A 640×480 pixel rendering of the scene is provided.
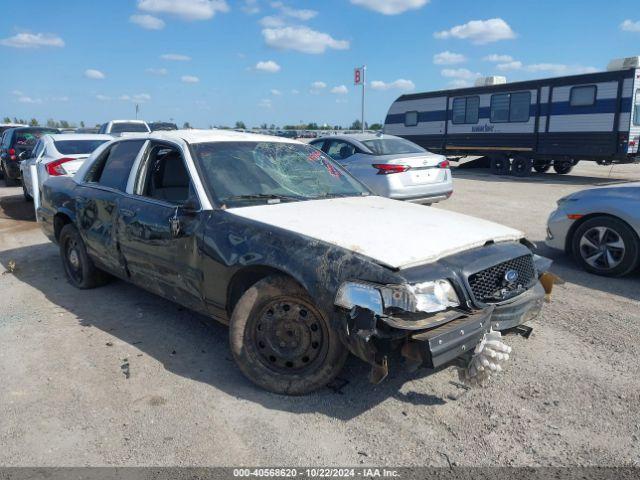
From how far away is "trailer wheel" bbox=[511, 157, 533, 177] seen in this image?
18.2 metres

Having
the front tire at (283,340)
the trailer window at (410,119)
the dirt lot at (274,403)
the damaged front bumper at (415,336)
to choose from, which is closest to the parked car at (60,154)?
the dirt lot at (274,403)

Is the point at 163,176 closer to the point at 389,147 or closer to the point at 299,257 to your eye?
the point at 299,257

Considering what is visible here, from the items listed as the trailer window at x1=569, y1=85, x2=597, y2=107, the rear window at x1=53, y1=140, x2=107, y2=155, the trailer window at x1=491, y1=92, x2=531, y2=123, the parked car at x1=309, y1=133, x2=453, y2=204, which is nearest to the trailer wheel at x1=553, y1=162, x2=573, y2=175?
the trailer window at x1=491, y1=92, x2=531, y2=123

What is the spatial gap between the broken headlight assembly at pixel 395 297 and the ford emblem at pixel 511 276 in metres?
0.57

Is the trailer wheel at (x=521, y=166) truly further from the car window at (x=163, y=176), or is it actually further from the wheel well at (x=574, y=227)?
the car window at (x=163, y=176)

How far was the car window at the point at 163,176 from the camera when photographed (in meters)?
4.48

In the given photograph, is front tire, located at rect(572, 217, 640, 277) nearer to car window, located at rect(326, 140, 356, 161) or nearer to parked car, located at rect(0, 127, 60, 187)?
car window, located at rect(326, 140, 356, 161)

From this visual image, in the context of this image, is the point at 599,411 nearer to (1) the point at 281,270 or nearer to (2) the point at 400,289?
(2) the point at 400,289

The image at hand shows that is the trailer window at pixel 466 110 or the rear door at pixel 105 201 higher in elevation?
the trailer window at pixel 466 110

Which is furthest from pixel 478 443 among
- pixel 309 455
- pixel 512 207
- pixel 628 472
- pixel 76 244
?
pixel 512 207

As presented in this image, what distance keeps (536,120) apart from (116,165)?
51.0 ft

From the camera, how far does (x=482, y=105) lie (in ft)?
62.7

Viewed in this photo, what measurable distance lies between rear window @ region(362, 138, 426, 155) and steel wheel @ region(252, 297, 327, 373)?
22.7ft

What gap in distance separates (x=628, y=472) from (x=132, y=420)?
2.74m
